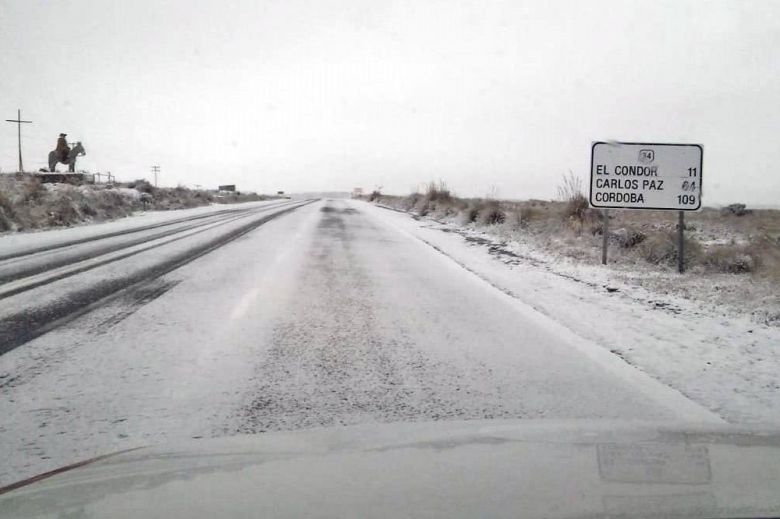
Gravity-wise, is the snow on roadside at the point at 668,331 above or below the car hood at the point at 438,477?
below

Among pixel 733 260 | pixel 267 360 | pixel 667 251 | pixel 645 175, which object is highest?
pixel 645 175

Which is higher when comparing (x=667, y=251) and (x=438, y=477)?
(x=667, y=251)

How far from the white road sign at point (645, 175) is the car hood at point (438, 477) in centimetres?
951

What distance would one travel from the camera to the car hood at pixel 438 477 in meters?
2.01

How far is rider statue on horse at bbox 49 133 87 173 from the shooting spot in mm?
39181

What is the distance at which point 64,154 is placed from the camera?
3938 cm

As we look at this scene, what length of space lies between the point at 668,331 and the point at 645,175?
5.83 m

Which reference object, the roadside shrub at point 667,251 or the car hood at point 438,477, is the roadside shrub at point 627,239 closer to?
the roadside shrub at point 667,251

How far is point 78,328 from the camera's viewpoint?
6.33 m

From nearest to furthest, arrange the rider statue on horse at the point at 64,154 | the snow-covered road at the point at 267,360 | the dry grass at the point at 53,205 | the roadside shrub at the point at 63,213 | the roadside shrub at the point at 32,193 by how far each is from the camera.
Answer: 1. the snow-covered road at the point at 267,360
2. the dry grass at the point at 53,205
3. the roadside shrub at the point at 63,213
4. the roadside shrub at the point at 32,193
5. the rider statue on horse at the point at 64,154

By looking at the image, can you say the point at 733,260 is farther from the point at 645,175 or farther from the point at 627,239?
the point at 627,239

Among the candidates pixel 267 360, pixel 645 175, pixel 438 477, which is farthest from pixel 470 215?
pixel 438 477

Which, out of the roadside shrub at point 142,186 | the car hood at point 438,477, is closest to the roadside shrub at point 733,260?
the car hood at point 438,477

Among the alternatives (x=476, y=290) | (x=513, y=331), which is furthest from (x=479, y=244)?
(x=513, y=331)
